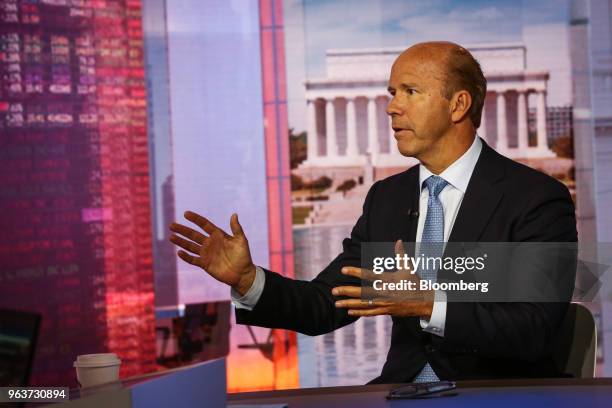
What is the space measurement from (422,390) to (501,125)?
139 inches

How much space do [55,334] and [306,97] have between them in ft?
5.60

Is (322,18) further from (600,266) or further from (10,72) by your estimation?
(600,266)

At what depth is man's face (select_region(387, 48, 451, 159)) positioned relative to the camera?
6.86 ft

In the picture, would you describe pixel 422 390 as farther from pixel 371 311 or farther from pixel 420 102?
pixel 420 102

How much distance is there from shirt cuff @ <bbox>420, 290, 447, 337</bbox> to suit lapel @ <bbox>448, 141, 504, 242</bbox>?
0.25 meters

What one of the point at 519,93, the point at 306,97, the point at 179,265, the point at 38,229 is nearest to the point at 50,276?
the point at 38,229

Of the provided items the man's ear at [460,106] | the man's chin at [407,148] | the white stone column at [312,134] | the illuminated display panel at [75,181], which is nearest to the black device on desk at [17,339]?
the man's chin at [407,148]

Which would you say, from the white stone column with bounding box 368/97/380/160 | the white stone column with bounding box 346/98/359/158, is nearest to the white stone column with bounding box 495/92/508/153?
the white stone column with bounding box 368/97/380/160

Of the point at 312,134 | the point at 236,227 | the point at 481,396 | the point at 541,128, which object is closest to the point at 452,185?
the point at 236,227

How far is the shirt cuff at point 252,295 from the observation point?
1.93 meters

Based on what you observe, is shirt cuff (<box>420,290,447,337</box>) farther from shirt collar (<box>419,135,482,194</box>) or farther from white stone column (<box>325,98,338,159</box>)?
white stone column (<box>325,98,338,159</box>)

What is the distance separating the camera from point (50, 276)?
15.1 feet

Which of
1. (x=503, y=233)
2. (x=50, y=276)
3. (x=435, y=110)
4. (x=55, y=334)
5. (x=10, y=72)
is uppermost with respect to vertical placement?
→ (x=10, y=72)

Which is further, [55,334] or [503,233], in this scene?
[55,334]
